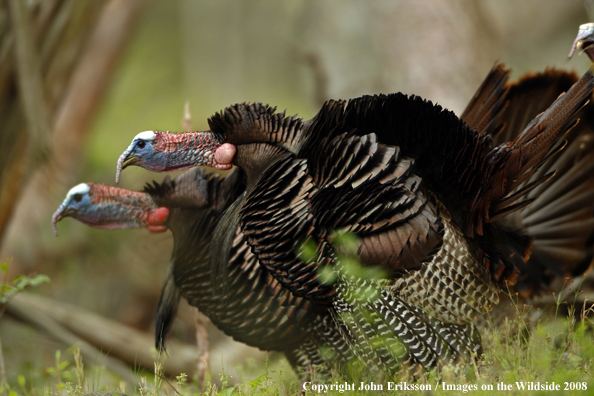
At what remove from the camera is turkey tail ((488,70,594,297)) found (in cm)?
354

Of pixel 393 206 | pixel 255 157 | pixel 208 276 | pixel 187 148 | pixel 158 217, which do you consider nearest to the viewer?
pixel 393 206

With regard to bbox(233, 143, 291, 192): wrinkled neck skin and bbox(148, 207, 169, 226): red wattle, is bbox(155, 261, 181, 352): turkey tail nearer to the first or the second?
bbox(148, 207, 169, 226): red wattle

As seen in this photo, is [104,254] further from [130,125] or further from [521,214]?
[130,125]

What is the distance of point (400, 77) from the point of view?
8406 millimetres

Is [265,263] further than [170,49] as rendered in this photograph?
No

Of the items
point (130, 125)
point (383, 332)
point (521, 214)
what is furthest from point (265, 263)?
point (130, 125)

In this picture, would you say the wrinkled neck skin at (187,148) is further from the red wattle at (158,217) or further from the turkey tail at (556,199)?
the turkey tail at (556,199)

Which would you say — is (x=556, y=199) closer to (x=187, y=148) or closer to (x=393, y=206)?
(x=393, y=206)

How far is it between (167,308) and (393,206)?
5.74 ft

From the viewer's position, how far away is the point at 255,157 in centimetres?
329

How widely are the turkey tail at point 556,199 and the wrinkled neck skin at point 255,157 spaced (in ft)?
5.12

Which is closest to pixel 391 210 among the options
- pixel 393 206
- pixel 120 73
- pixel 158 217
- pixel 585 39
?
pixel 393 206

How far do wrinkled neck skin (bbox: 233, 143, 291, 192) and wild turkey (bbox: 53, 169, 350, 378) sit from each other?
0.98 ft

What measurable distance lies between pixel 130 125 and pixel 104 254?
26.6ft
